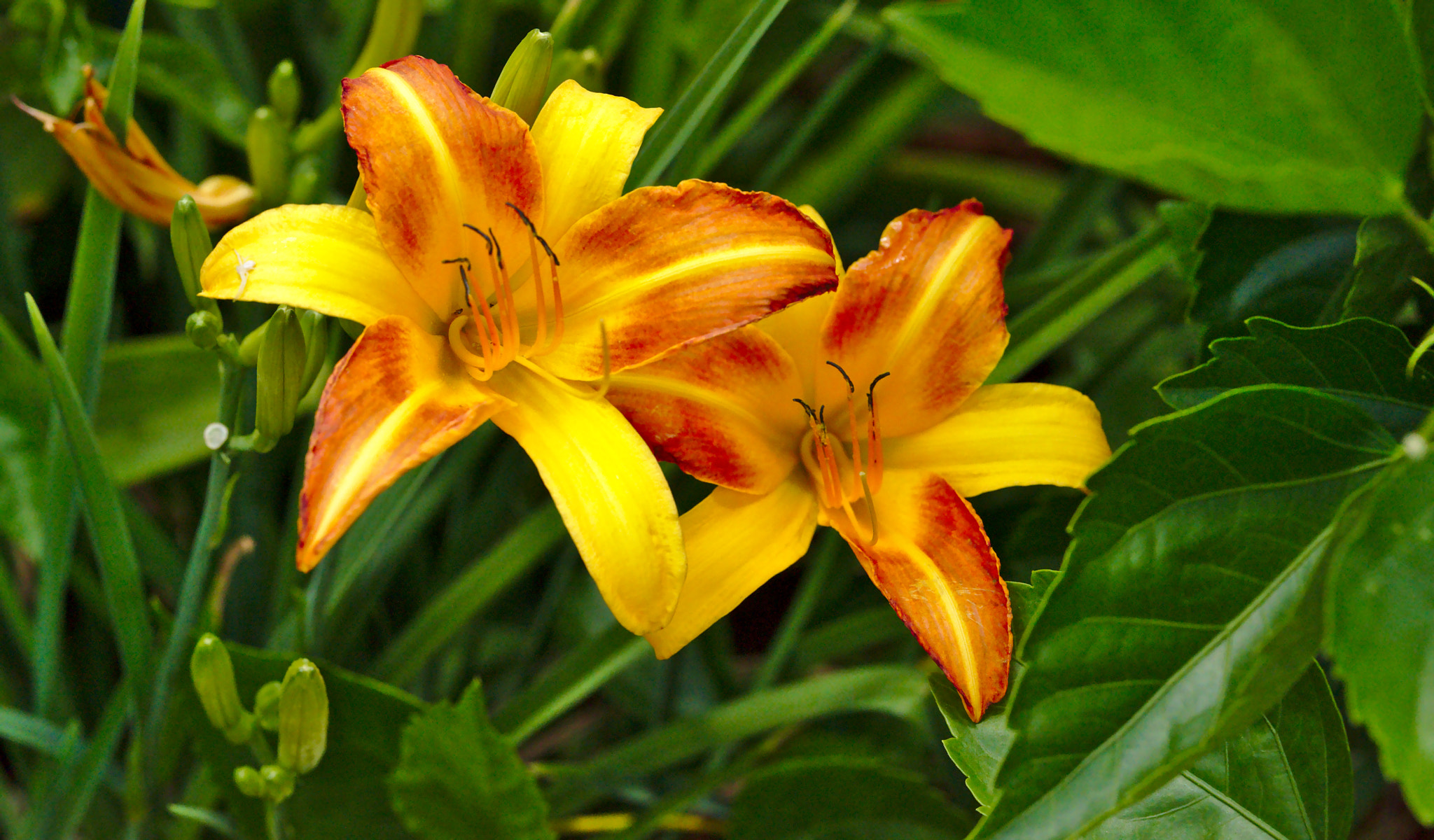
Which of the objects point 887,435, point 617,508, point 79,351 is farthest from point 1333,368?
point 79,351

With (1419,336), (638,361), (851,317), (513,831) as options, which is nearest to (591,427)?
(638,361)

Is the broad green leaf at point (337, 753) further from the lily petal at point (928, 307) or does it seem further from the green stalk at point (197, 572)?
the lily petal at point (928, 307)

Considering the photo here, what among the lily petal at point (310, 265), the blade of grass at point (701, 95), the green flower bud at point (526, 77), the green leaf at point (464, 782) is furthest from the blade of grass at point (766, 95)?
the green leaf at point (464, 782)

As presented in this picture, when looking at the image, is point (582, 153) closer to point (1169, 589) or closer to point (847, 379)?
point (847, 379)

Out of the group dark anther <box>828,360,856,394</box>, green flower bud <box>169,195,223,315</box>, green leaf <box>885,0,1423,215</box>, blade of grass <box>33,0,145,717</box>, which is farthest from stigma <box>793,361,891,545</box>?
blade of grass <box>33,0,145,717</box>

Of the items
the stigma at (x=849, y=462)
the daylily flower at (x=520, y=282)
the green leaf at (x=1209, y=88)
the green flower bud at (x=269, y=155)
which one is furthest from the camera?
the green flower bud at (x=269, y=155)

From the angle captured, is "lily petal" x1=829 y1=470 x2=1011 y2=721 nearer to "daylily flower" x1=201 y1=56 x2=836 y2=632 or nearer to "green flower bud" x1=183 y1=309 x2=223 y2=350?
"daylily flower" x1=201 y1=56 x2=836 y2=632
